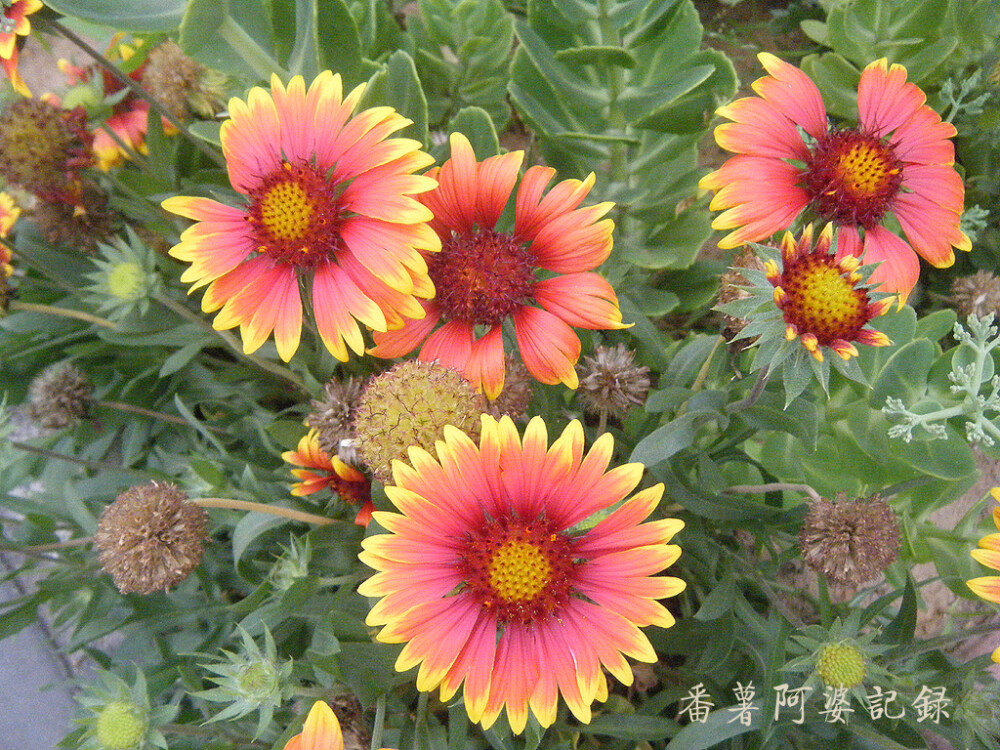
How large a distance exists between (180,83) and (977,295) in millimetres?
1787

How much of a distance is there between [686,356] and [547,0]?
72 cm

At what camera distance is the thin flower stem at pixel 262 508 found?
1.05 m

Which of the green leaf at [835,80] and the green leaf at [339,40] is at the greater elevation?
the green leaf at [835,80]

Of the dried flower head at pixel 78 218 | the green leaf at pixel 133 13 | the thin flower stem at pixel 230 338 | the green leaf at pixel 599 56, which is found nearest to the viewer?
the green leaf at pixel 133 13

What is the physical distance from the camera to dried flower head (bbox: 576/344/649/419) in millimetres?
1138

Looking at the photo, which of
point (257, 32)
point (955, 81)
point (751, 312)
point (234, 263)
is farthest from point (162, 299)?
point (955, 81)

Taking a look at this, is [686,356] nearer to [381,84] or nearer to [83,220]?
[381,84]

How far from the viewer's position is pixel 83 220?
1569mm

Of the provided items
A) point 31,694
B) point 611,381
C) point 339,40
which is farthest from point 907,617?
point 31,694

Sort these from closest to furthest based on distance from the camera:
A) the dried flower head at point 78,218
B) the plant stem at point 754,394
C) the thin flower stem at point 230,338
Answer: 1. the plant stem at point 754,394
2. the thin flower stem at point 230,338
3. the dried flower head at point 78,218

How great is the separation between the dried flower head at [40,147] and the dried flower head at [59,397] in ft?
1.33

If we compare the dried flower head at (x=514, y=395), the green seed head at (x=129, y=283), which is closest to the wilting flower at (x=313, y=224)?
the dried flower head at (x=514, y=395)

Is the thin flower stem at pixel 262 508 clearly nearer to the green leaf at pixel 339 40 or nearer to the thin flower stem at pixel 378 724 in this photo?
the thin flower stem at pixel 378 724

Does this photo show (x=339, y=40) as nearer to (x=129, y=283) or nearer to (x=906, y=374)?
(x=129, y=283)
